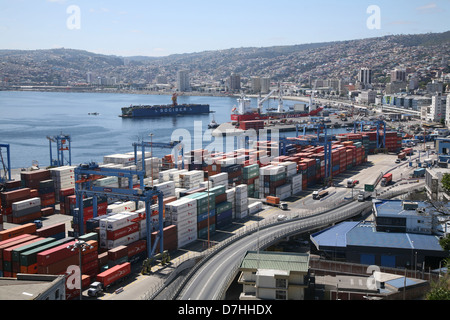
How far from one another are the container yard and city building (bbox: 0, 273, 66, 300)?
211 cm

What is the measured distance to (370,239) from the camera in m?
12.6

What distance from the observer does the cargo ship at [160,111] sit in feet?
184

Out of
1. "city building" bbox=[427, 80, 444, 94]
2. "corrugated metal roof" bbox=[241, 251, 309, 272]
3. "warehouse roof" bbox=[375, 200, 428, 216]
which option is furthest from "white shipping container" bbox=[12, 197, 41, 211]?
"city building" bbox=[427, 80, 444, 94]

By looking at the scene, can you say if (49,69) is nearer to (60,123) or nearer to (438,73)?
(60,123)

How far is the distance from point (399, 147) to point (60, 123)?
3357 centimetres

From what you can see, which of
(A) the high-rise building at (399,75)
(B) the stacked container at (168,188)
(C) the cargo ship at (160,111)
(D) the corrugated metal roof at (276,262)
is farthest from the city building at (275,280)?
(A) the high-rise building at (399,75)

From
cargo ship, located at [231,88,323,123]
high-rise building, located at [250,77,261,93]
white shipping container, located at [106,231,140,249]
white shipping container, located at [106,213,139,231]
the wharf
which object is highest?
high-rise building, located at [250,77,261,93]

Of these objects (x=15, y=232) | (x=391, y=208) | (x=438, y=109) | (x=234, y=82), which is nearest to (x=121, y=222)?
(x=15, y=232)

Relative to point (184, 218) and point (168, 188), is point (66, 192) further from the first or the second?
point (184, 218)

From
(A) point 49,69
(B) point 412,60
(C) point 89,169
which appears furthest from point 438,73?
(A) point 49,69

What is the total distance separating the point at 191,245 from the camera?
13.4 metres

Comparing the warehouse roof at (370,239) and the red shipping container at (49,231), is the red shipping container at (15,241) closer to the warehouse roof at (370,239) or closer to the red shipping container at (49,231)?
the red shipping container at (49,231)

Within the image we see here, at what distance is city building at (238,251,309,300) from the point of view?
8.11 metres

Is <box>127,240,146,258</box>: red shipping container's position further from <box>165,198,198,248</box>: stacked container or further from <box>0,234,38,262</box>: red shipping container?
<box>0,234,38,262</box>: red shipping container
